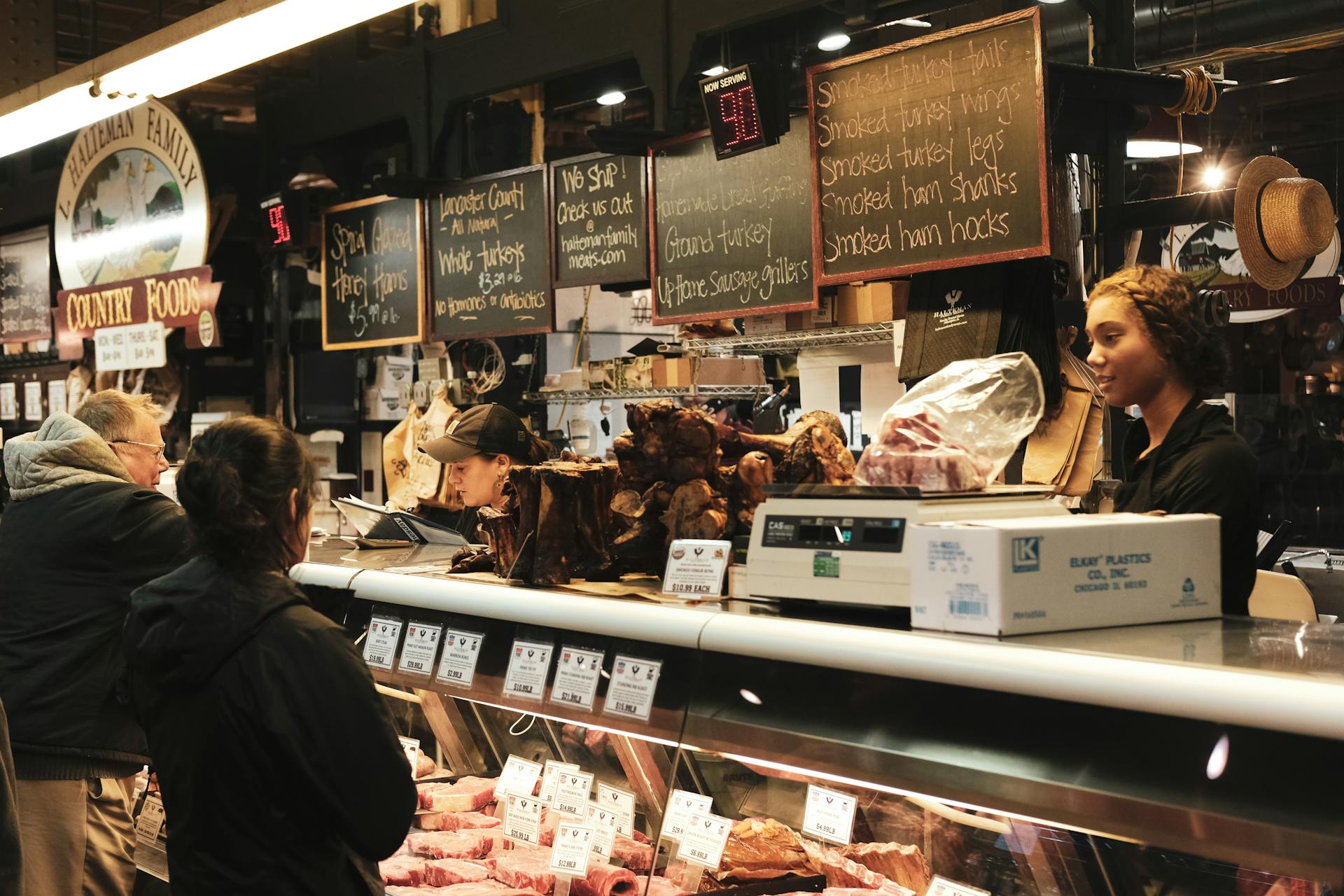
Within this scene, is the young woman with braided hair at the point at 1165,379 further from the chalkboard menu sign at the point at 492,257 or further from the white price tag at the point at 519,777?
the chalkboard menu sign at the point at 492,257

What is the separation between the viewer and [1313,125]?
31.4ft

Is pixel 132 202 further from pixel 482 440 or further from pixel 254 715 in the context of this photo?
pixel 254 715

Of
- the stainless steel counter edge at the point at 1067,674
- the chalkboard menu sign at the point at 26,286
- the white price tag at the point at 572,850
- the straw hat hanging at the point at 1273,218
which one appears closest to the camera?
the stainless steel counter edge at the point at 1067,674

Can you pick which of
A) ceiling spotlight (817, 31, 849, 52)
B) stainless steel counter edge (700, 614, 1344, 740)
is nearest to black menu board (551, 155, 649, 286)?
ceiling spotlight (817, 31, 849, 52)

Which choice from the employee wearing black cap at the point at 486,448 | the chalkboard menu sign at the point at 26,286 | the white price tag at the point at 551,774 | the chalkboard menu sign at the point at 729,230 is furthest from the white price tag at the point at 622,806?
the chalkboard menu sign at the point at 26,286

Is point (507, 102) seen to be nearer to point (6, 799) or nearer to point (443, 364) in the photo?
point (443, 364)

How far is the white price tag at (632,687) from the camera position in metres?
2.44

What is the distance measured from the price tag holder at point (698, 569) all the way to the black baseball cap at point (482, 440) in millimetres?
2223

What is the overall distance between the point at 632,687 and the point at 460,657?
0.59 m

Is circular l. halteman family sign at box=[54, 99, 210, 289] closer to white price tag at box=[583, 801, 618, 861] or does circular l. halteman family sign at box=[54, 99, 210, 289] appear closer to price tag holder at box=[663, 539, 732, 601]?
white price tag at box=[583, 801, 618, 861]

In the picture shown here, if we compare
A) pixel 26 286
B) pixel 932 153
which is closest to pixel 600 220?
pixel 932 153

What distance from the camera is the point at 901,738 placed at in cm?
199

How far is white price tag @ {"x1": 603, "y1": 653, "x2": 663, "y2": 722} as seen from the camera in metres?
2.44

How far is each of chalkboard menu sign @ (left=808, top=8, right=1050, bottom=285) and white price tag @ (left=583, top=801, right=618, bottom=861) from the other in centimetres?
219
